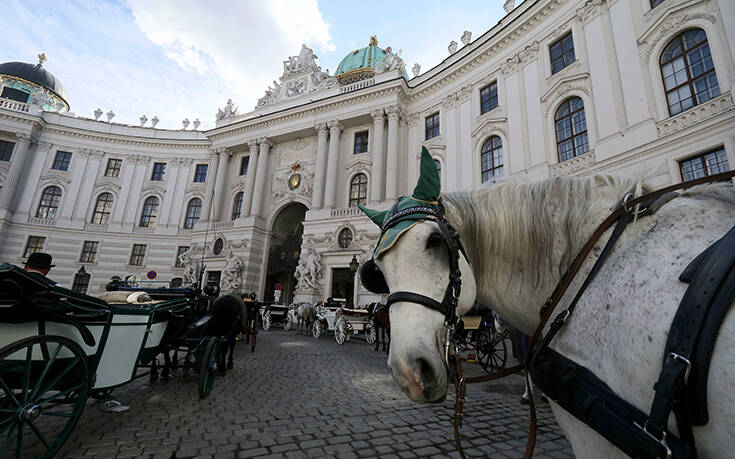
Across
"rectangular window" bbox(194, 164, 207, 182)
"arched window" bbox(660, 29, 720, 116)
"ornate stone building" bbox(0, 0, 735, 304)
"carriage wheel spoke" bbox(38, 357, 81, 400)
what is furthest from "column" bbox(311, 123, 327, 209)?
"carriage wheel spoke" bbox(38, 357, 81, 400)

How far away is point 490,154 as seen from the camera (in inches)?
630

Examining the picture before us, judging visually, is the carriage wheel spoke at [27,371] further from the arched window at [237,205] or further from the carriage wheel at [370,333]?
the arched window at [237,205]

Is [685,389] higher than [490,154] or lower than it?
lower

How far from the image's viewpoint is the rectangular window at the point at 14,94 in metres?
27.9

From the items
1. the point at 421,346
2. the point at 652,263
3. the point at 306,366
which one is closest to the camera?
Result: the point at 652,263

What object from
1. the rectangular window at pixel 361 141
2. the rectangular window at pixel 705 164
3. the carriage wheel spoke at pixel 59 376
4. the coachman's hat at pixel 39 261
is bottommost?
the carriage wheel spoke at pixel 59 376

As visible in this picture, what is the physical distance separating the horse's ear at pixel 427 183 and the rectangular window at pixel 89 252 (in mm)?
30884

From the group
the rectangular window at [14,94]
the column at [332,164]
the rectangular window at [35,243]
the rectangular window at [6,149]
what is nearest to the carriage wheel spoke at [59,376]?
the column at [332,164]

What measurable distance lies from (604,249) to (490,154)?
16.2 m

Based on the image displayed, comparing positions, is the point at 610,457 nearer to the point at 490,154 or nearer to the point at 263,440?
the point at 263,440

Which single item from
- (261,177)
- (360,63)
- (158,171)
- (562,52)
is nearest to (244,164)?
(261,177)

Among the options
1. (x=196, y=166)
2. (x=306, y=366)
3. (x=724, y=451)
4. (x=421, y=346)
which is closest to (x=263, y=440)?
(x=421, y=346)

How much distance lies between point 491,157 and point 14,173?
35051 millimetres

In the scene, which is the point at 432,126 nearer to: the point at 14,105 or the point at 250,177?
the point at 250,177
